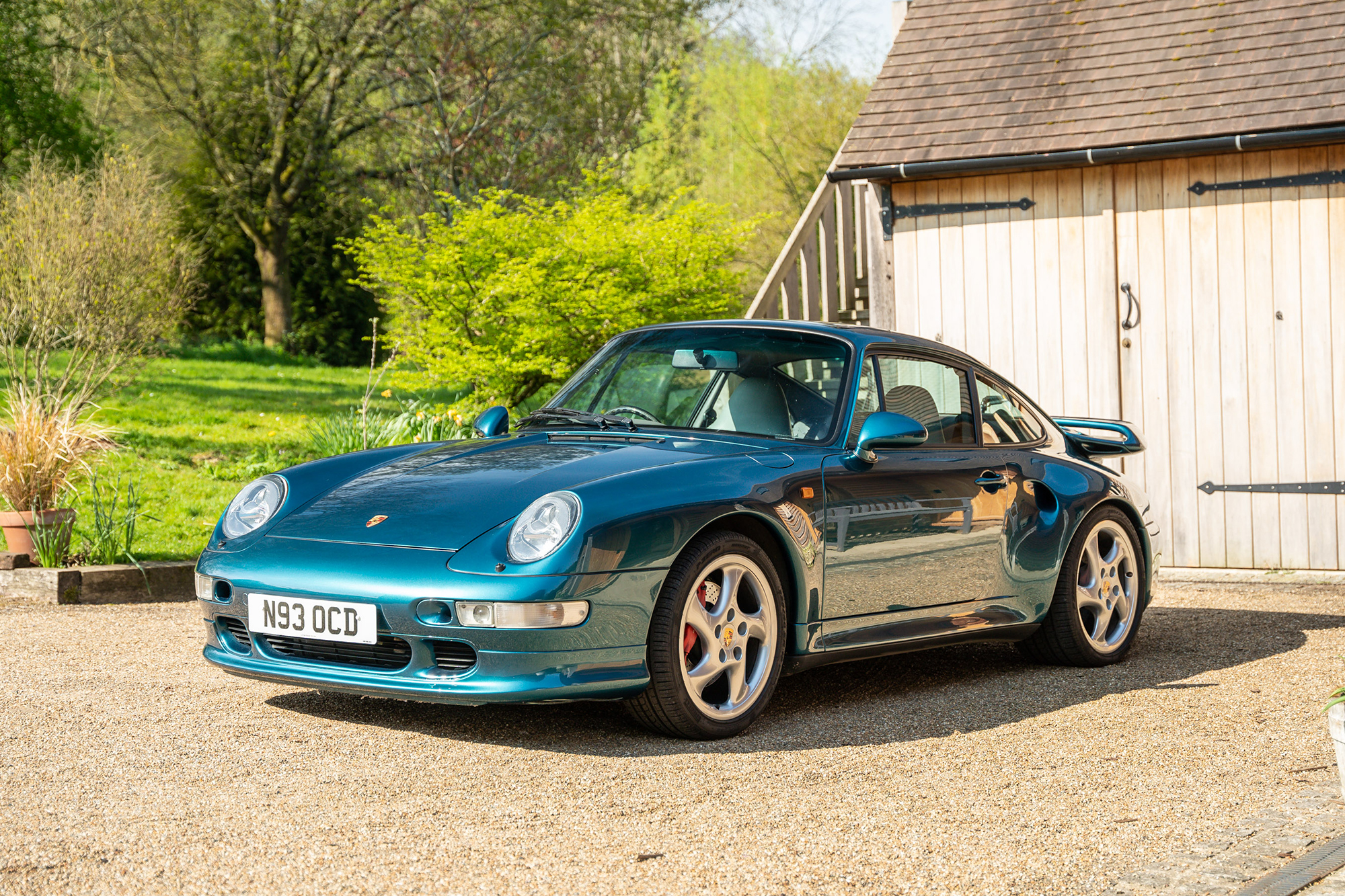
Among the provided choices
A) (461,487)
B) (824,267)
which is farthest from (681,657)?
(824,267)

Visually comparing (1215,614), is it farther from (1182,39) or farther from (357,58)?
(357,58)

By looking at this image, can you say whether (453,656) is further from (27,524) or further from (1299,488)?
(1299,488)

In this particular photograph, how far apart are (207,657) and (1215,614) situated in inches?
211

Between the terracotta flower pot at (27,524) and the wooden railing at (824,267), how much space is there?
4621 mm

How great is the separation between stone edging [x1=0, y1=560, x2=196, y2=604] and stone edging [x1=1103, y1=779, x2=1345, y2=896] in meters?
5.79

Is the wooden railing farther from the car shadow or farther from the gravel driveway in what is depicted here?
the gravel driveway

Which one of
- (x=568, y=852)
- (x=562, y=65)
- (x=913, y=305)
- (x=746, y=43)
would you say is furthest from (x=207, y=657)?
(x=746, y=43)

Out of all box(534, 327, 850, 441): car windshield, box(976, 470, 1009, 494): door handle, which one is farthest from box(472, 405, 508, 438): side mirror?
box(976, 470, 1009, 494): door handle

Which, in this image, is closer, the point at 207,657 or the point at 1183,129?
the point at 207,657

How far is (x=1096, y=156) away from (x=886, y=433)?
525cm

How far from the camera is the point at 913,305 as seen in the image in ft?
33.8

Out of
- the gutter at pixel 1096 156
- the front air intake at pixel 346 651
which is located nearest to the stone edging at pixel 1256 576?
the gutter at pixel 1096 156

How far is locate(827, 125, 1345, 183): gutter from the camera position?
28.8ft

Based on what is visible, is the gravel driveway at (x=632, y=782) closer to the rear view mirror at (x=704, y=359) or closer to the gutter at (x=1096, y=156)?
the rear view mirror at (x=704, y=359)
